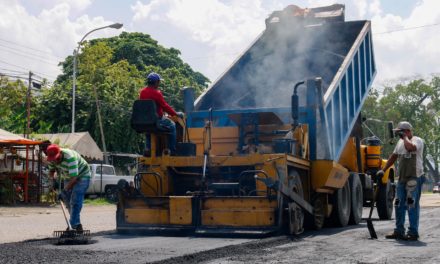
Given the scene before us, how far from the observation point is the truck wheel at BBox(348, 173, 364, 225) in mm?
12453

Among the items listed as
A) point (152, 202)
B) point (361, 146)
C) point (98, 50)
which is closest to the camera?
point (152, 202)

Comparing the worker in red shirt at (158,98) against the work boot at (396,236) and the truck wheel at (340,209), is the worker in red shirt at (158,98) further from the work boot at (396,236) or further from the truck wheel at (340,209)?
the work boot at (396,236)

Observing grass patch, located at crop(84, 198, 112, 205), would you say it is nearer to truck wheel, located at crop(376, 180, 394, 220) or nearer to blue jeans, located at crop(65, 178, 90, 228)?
truck wheel, located at crop(376, 180, 394, 220)

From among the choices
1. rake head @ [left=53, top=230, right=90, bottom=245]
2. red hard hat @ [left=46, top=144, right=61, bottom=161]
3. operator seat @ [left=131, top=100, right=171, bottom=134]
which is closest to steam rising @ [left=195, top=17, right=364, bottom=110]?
operator seat @ [left=131, top=100, right=171, bottom=134]

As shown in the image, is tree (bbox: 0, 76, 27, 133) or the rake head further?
tree (bbox: 0, 76, 27, 133)

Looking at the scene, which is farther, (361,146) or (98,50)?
(98,50)

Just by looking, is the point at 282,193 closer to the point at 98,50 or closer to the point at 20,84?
the point at 20,84

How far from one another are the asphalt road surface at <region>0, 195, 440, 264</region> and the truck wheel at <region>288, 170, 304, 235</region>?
0.13 meters

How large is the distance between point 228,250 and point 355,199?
5.56m

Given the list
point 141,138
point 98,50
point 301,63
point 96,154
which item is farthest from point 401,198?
point 98,50

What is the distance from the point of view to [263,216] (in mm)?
8961

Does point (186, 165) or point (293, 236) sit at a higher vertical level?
point (186, 165)

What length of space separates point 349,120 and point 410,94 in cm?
5104

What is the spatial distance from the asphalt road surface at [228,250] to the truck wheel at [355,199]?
296cm
